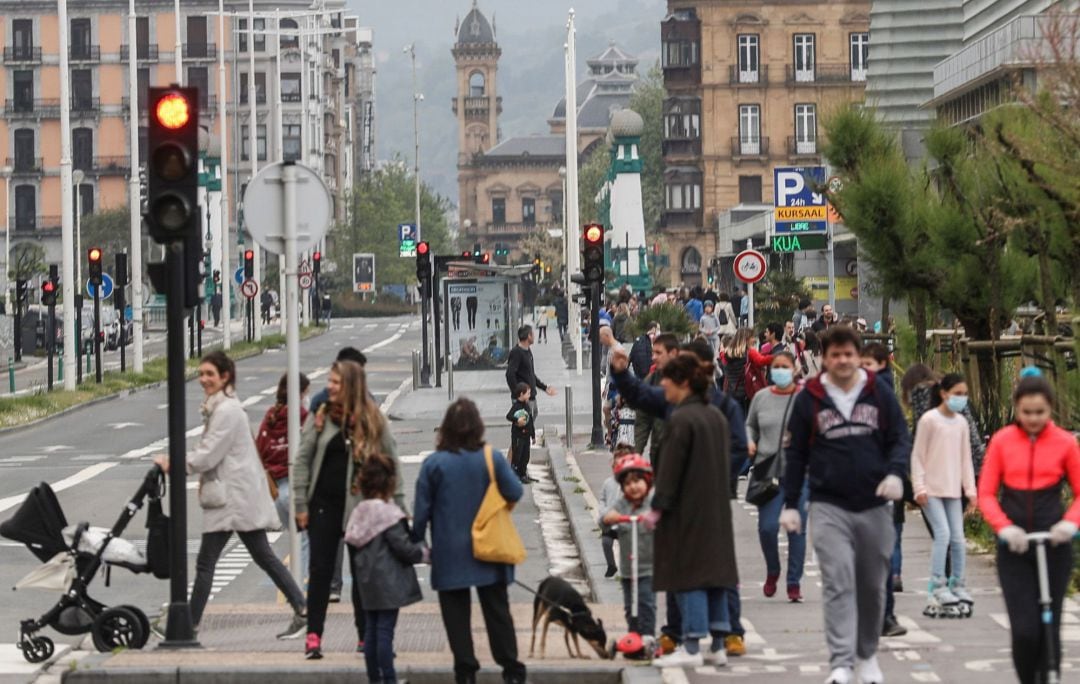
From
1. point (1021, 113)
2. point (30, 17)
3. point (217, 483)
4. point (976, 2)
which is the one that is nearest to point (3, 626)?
point (217, 483)

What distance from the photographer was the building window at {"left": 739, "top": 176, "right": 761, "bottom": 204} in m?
113

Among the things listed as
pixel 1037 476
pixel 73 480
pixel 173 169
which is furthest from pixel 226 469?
pixel 73 480

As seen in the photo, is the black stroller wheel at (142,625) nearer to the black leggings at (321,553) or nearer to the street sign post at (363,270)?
the black leggings at (321,553)

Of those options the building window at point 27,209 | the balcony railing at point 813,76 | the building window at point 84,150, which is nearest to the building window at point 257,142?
the building window at point 84,150

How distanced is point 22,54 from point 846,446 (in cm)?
11334

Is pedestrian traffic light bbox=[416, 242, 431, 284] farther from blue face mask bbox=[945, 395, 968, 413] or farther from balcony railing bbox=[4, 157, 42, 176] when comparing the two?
balcony railing bbox=[4, 157, 42, 176]

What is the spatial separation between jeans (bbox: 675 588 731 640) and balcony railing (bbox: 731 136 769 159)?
100834 mm

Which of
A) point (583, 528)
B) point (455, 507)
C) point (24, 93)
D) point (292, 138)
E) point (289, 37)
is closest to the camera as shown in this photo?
point (455, 507)

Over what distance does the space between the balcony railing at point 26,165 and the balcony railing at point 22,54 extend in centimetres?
514

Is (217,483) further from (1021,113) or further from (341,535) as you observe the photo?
(1021,113)

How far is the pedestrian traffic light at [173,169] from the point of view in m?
12.7

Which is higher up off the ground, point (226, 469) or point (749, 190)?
point (749, 190)

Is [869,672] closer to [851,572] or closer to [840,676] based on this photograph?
[840,676]

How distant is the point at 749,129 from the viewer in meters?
112
